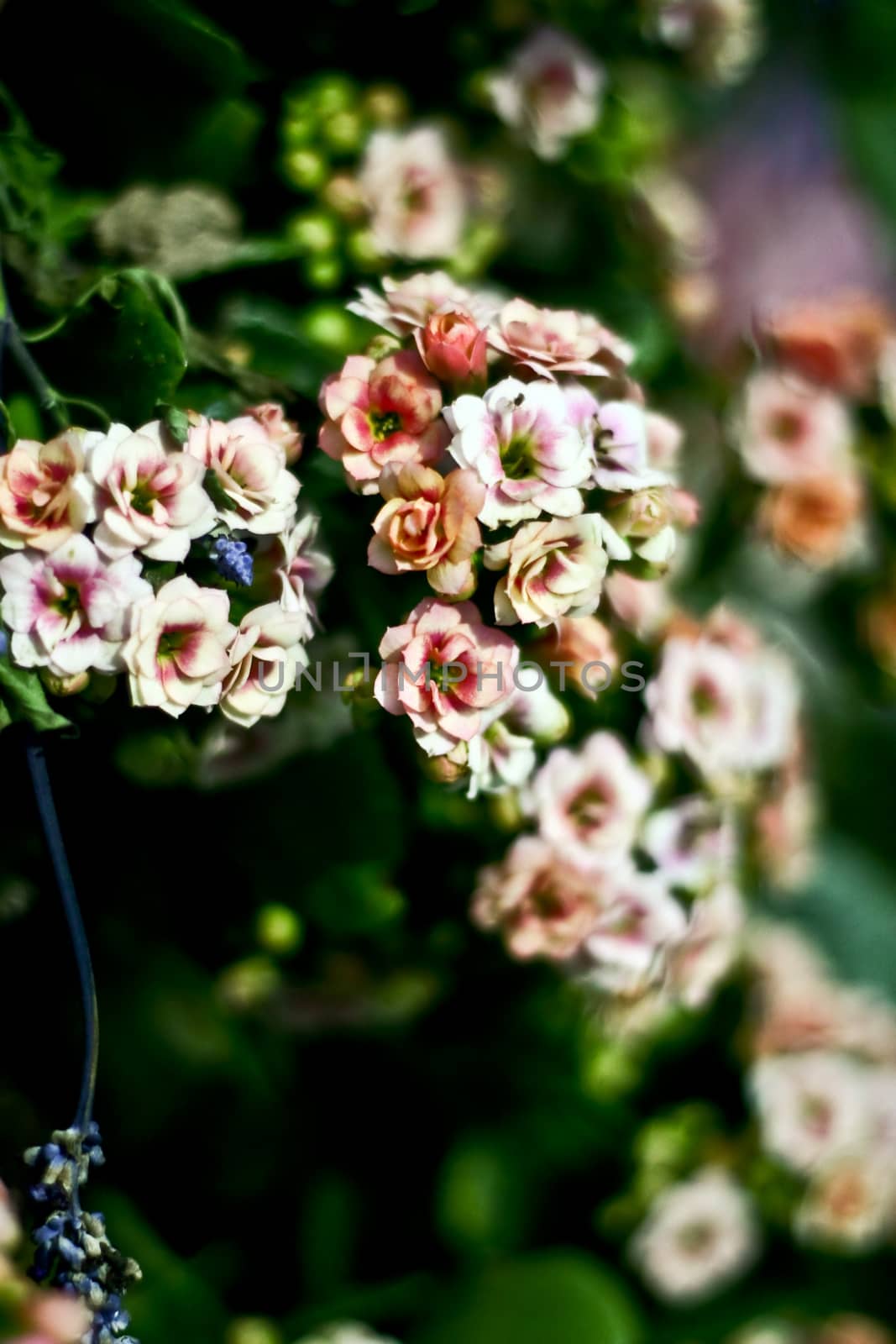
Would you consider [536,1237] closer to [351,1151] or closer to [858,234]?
[351,1151]

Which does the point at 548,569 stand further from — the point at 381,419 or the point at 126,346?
the point at 126,346

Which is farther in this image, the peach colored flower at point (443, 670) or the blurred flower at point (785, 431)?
the blurred flower at point (785, 431)

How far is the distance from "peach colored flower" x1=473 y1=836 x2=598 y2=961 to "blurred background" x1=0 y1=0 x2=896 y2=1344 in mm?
28

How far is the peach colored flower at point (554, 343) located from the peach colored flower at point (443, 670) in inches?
3.8

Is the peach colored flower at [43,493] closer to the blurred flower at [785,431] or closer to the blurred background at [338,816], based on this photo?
the blurred background at [338,816]

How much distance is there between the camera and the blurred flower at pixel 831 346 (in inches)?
30.0

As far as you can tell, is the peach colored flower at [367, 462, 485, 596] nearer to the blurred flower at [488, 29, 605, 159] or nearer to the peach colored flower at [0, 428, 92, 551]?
the peach colored flower at [0, 428, 92, 551]

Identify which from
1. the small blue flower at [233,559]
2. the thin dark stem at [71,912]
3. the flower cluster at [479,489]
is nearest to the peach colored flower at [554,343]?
the flower cluster at [479,489]

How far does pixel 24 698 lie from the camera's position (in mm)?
433

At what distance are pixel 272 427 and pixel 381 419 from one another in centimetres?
4

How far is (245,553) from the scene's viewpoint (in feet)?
1.43

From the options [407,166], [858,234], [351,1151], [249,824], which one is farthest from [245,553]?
[858,234]

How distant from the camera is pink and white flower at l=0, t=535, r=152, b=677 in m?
0.42

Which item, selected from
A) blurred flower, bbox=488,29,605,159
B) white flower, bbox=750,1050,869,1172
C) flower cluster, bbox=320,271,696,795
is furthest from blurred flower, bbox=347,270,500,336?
white flower, bbox=750,1050,869,1172
